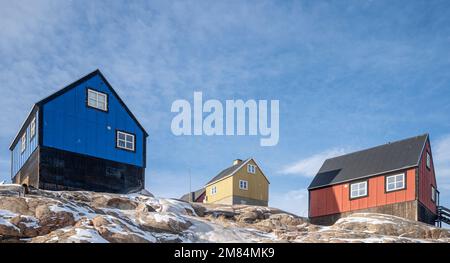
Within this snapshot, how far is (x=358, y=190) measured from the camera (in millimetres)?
48312

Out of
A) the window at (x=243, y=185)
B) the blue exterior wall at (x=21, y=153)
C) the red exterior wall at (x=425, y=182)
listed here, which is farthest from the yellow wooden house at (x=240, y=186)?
the blue exterior wall at (x=21, y=153)

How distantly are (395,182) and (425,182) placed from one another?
2.93 metres

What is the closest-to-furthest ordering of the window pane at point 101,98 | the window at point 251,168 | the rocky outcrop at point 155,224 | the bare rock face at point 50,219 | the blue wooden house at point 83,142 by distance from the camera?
the rocky outcrop at point 155,224
the bare rock face at point 50,219
the blue wooden house at point 83,142
the window pane at point 101,98
the window at point 251,168

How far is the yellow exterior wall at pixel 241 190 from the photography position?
62006mm

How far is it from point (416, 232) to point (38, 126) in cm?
2733

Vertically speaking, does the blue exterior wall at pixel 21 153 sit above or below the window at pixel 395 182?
above

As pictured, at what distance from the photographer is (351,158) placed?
5247 centimetres

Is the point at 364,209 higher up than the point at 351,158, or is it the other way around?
the point at 351,158

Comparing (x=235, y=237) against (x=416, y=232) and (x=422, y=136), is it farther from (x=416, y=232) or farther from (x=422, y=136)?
(x=422, y=136)

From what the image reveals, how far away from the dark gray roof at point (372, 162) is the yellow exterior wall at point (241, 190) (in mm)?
11581

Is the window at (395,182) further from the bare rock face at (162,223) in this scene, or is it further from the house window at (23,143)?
the house window at (23,143)

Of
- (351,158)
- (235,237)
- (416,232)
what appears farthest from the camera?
(351,158)
